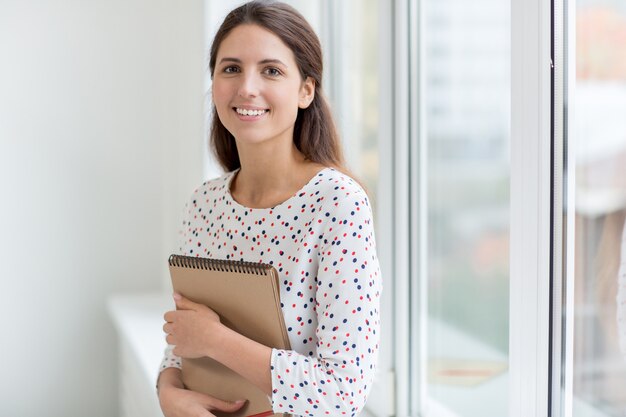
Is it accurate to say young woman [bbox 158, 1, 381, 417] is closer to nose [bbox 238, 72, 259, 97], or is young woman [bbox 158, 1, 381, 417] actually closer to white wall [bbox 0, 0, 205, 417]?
nose [bbox 238, 72, 259, 97]

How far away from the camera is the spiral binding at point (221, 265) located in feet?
3.15

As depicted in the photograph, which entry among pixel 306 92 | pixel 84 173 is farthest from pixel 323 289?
pixel 84 173

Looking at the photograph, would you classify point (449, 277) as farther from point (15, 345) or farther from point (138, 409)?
point (15, 345)

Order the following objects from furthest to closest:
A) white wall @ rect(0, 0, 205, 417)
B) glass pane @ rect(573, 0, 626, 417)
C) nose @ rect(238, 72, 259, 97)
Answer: white wall @ rect(0, 0, 205, 417)
nose @ rect(238, 72, 259, 97)
glass pane @ rect(573, 0, 626, 417)

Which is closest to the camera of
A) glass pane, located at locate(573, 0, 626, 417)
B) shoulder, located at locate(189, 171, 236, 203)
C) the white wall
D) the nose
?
glass pane, located at locate(573, 0, 626, 417)

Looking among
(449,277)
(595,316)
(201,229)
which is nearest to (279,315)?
(201,229)

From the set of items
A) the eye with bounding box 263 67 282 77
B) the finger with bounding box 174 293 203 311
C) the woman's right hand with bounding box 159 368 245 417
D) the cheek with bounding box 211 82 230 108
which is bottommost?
the woman's right hand with bounding box 159 368 245 417

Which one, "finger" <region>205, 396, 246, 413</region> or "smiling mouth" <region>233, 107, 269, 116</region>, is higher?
"smiling mouth" <region>233, 107, 269, 116</region>

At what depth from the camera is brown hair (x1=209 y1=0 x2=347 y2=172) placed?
3.50 ft

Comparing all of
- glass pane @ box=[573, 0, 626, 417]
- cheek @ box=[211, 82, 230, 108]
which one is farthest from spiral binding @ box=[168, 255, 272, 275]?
glass pane @ box=[573, 0, 626, 417]

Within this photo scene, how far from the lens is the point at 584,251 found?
3.30 feet

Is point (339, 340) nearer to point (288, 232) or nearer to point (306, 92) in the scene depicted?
point (288, 232)

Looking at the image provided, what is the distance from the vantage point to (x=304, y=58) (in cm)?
109

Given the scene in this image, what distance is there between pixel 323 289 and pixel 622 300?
0.37 m
